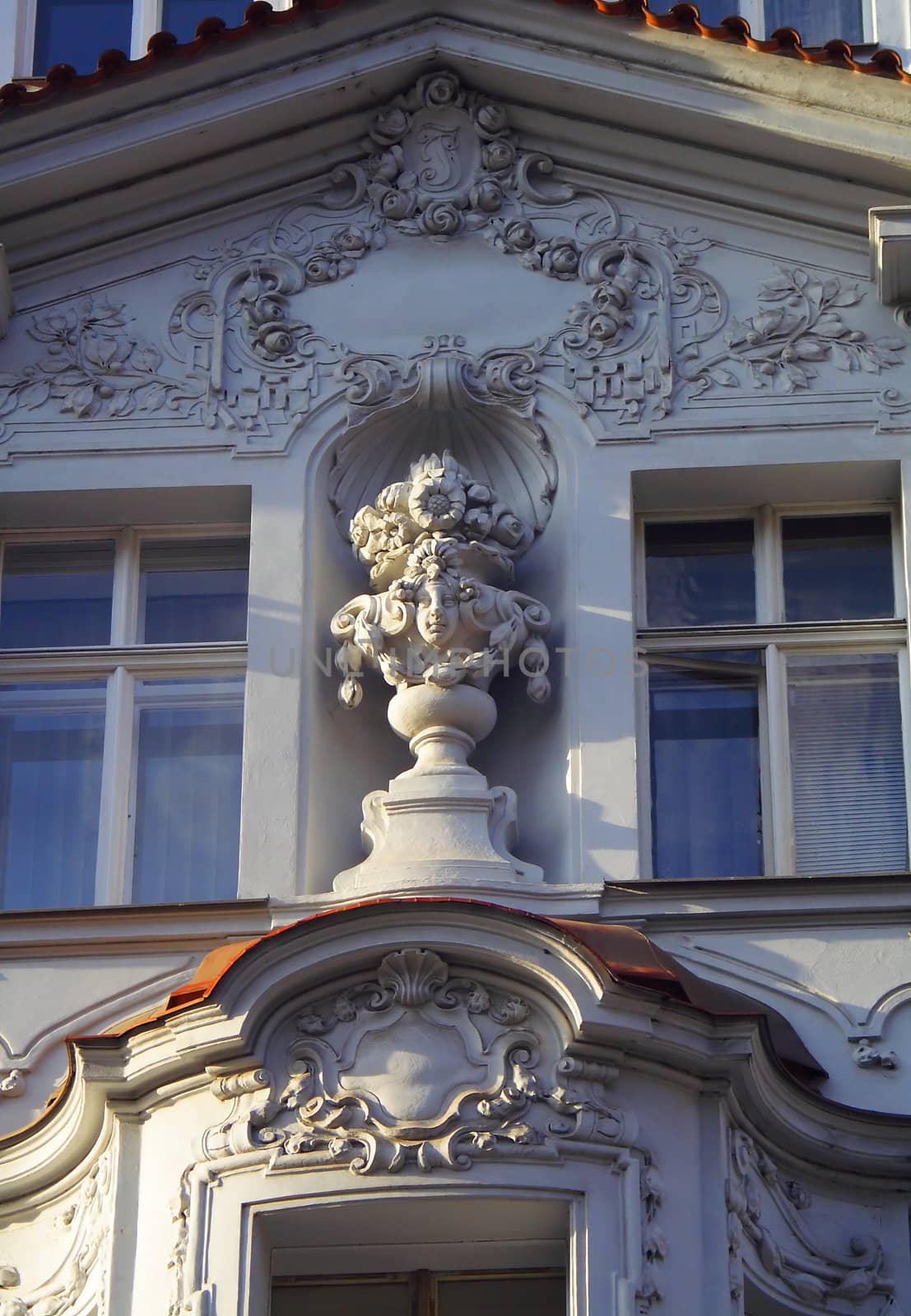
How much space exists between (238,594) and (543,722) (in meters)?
1.46

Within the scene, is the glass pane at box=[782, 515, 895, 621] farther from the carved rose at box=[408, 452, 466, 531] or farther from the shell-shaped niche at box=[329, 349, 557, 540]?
the carved rose at box=[408, 452, 466, 531]

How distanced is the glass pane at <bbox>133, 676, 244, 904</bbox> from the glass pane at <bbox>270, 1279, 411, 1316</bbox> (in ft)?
6.10

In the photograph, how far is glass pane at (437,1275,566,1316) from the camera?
10695mm

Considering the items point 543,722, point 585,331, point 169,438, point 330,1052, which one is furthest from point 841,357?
point 330,1052

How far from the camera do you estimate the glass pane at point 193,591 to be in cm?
1282

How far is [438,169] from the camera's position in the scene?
43.8ft

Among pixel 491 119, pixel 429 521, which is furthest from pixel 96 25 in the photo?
pixel 429 521

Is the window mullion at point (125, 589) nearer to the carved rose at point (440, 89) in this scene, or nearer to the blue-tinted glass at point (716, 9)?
A: the carved rose at point (440, 89)

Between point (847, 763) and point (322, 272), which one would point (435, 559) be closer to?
point (322, 272)

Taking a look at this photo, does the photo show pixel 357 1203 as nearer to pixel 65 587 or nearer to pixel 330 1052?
pixel 330 1052

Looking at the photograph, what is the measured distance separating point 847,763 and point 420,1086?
2.66m

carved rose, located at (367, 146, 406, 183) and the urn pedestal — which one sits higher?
carved rose, located at (367, 146, 406, 183)

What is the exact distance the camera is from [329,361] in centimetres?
1297

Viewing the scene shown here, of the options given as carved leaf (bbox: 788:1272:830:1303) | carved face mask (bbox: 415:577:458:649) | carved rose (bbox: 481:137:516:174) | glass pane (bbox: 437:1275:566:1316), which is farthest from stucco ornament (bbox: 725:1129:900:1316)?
carved rose (bbox: 481:137:516:174)
